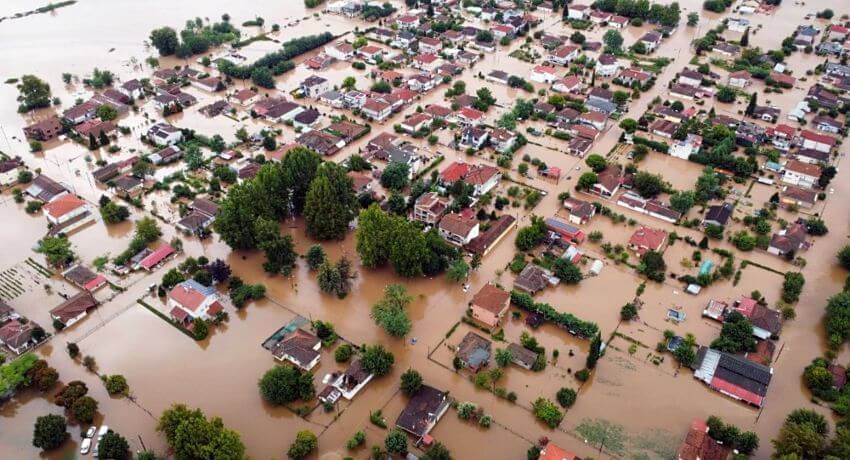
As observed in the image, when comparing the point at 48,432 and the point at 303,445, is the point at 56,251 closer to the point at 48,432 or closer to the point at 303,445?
the point at 48,432

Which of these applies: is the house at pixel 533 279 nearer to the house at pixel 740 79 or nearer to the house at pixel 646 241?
the house at pixel 646 241

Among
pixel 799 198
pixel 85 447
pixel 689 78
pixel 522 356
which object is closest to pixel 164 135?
pixel 85 447

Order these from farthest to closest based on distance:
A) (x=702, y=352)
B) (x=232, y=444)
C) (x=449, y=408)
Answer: (x=702, y=352), (x=449, y=408), (x=232, y=444)

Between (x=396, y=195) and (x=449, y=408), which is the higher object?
(x=396, y=195)

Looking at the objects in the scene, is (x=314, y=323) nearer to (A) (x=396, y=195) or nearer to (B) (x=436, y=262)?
(B) (x=436, y=262)

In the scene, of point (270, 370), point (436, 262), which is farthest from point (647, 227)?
point (270, 370)

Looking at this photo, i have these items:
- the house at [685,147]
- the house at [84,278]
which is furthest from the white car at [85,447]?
the house at [685,147]
